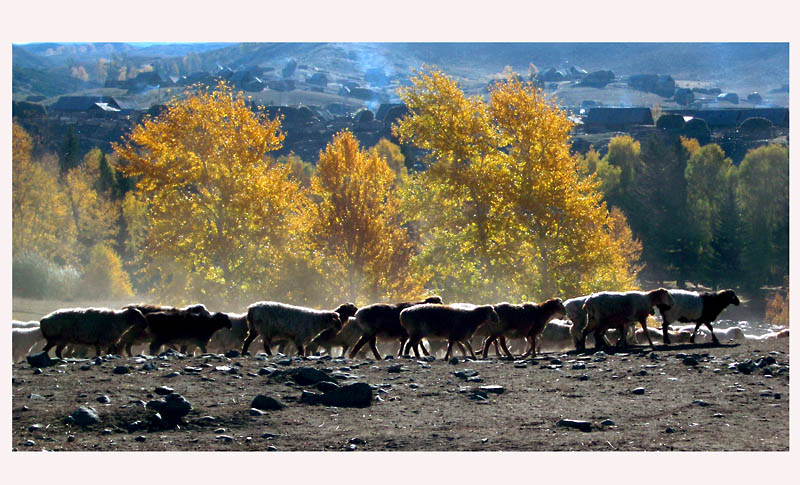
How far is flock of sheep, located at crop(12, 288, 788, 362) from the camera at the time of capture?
1844cm

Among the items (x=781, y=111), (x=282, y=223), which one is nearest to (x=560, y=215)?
(x=282, y=223)

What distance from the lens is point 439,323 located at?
61.2 ft

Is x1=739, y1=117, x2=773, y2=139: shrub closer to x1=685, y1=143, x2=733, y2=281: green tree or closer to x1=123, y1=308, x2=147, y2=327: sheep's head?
x1=685, y1=143, x2=733, y2=281: green tree

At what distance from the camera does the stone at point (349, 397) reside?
12266mm

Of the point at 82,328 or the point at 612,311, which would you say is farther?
the point at 612,311

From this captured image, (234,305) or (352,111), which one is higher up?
(352,111)

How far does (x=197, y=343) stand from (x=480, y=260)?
1291 centimetres

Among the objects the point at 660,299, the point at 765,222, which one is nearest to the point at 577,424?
the point at 660,299

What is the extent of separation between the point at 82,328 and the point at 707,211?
45688 mm


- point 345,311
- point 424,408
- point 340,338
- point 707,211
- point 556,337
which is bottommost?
point 556,337

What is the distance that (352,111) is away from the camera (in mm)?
139500

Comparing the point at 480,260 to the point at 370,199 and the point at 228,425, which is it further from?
the point at 228,425

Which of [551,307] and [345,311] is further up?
[551,307]

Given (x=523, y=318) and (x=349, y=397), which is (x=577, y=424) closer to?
(x=349, y=397)
